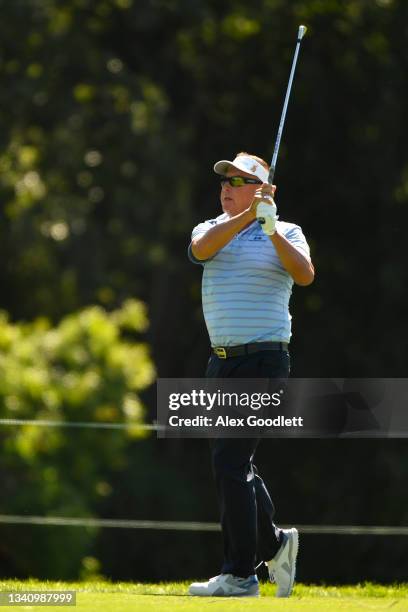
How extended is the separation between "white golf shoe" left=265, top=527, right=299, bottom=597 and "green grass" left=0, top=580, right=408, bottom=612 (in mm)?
65

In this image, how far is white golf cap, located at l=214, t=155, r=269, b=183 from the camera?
6.00 meters

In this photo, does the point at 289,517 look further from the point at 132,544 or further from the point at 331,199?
the point at 331,199

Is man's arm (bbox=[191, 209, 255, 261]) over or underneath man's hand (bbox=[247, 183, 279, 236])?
underneath

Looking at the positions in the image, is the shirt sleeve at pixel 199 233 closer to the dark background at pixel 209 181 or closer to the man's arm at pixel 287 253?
the man's arm at pixel 287 253

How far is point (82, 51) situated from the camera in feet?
64.8

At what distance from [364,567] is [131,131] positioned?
643 centimetres

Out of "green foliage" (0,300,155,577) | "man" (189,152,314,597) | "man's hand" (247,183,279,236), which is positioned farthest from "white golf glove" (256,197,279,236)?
"green foliage" (0,300,155,577)

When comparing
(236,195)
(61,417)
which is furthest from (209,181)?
(236,195)

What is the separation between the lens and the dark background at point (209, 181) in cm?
1959

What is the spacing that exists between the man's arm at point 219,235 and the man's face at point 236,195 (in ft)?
0.65

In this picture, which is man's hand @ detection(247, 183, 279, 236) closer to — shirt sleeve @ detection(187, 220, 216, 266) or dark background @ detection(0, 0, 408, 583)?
shirt sleeve @ detection(187, 220, 216, 266)

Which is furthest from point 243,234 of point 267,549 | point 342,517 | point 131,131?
point 342,517

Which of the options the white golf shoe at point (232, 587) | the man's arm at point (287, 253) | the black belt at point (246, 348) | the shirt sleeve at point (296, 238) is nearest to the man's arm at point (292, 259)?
the man's arm at point (287, 253)

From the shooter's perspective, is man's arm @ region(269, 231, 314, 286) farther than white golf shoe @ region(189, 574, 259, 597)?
No
